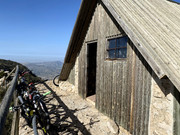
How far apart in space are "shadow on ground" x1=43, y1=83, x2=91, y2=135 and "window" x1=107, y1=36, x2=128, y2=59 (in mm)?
2781

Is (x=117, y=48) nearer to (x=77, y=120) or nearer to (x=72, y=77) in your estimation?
(x=77, y=120)

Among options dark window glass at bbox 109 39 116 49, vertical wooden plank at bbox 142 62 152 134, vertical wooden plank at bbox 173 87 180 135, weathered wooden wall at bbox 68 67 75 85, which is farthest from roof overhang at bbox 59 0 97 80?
vertical wooden plank at bbox 173 87 180 135

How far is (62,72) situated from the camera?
8.05m

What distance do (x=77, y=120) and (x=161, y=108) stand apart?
2.94 metres

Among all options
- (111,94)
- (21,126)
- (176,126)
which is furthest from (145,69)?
(21,126)

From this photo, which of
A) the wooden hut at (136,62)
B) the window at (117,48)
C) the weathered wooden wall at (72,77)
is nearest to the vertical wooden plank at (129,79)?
the wooden hut at (136,62)

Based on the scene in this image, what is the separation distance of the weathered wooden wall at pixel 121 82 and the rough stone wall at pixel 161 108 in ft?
0.52

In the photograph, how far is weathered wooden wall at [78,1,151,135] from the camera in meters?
3.03

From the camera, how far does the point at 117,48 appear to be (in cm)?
402

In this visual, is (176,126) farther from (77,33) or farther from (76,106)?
(77,33)

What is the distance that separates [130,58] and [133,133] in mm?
2239

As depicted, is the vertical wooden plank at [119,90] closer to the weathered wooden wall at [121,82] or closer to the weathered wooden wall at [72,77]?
the weathered wooden wall at [121,82]

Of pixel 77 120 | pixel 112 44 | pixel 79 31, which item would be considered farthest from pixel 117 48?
pixel 77 120

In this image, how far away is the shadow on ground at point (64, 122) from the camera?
11.9 ft
